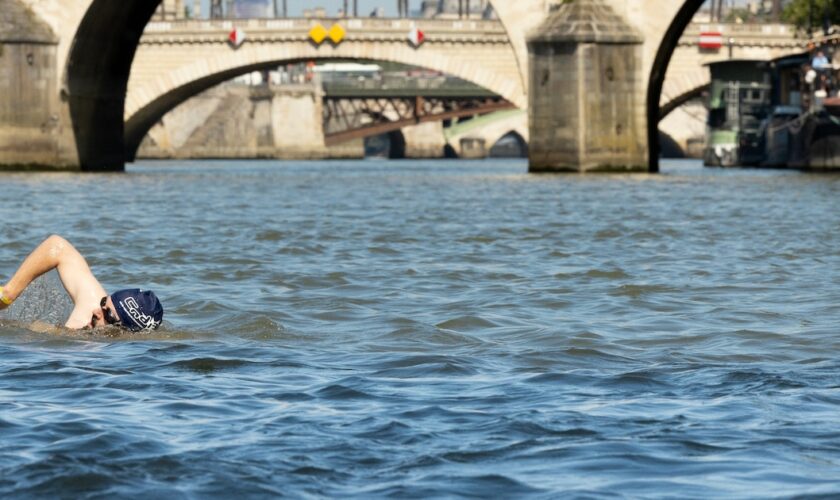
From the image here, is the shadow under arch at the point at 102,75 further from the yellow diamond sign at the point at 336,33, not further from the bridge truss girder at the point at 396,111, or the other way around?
the bridge truss girder at the point at 396,111

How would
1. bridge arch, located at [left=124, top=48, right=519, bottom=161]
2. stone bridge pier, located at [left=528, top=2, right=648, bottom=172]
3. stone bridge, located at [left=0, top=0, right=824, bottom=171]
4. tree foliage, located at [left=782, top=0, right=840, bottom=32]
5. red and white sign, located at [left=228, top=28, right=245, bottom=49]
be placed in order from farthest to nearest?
red and white sign, located at [left=228, top=28, right=245, bottom=49], bridge arch, located at [left=124, top=48, right=519, bottom=161], tree foliage, located at [left=782, top=0, right=840, bottom=32], stone bridge, located at [left=0, top=0, right=824, bottom=171], stone bridge pier, located at [left=528, top=2, right=648, bottom=172]

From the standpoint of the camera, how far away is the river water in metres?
6.79

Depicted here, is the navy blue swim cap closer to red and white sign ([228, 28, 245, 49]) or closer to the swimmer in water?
the swimmer in water

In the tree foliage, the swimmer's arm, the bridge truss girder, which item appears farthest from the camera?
the bridge truss girder

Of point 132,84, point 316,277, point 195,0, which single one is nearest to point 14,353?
point 316,277

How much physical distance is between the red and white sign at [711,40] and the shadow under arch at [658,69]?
A: 2971cm

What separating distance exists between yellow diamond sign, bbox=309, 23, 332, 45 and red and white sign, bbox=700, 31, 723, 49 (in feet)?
56.6

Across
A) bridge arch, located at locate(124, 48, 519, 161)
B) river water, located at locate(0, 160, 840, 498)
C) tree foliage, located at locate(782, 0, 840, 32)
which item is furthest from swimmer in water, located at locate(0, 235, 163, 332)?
bridge arch, located at locate(124, 48, 519, 161)

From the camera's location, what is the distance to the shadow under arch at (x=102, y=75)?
A: 47.8 m

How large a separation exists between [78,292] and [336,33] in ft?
193

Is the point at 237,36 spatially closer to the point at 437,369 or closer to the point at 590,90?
the point at 590,90

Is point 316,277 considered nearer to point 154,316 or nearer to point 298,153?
point 154,316

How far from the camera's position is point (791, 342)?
36.1ft

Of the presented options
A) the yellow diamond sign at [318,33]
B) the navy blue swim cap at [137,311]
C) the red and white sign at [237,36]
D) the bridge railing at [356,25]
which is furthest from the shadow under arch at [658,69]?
the navy blue swim cap at [137,311]
